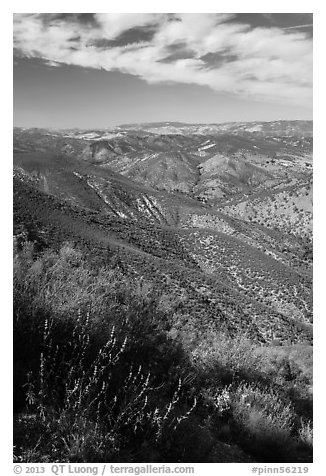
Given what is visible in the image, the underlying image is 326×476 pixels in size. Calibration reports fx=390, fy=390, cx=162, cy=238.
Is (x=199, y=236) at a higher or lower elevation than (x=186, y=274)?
higher

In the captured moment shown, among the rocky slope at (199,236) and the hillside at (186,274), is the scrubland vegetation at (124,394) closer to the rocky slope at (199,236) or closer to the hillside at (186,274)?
the hillside at (186,274)

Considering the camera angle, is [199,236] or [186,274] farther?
[199,236]

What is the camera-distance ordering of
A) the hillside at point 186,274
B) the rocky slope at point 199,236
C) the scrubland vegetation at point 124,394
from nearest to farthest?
the scrubland vegetation at point 124,394 → the hillside at point 186,274 → the rocky slope at point 199,236

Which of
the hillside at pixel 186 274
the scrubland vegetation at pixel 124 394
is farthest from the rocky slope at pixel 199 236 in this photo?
the scrubland vegetation at pixel 124 394

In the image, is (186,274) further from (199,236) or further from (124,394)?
(124,394)

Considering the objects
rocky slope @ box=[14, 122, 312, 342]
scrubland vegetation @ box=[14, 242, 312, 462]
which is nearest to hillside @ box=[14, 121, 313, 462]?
scrubland vegetation @ box=[14, 242, 312, 462]

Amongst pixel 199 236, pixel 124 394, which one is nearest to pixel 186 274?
pixel 199 236

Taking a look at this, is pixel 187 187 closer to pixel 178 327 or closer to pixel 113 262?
pixel 113 262
